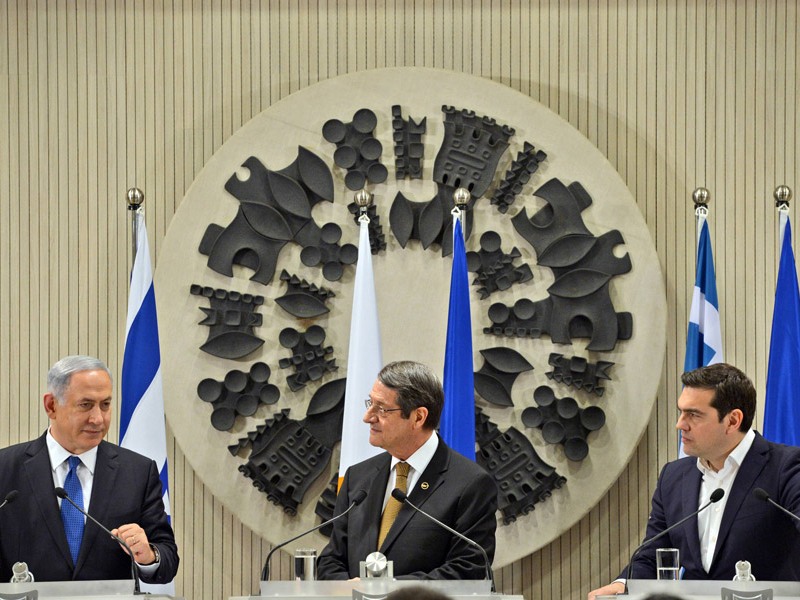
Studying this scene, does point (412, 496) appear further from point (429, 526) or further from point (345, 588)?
point (345, 588)

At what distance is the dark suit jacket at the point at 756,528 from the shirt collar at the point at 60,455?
7.01 feet

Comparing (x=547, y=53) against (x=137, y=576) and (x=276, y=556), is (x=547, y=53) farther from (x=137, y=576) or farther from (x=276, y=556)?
(x=137, y=576)

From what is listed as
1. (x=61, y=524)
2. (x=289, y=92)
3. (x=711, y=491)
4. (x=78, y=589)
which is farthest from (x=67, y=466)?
(x=289, y=92)

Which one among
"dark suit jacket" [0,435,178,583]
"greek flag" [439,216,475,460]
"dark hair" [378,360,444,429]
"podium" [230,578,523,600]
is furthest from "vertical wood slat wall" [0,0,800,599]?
"podium" [230,578,523,600]


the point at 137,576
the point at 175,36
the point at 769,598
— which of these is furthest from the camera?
the point at 175,36

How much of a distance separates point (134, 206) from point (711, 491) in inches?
124

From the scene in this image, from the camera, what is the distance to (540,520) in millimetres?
5711

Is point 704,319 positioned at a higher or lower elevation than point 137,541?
higher

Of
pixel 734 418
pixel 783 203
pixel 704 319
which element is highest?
pixel 783 203

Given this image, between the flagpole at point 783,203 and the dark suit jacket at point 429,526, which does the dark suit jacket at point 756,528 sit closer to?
the dark suit jacket at point 429,526

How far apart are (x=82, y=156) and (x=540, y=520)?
3.11 m

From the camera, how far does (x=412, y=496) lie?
4297 mm

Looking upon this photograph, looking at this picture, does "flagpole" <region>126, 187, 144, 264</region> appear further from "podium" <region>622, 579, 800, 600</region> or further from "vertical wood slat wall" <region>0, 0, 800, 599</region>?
"podium" <region>622, 579, 800, 600</region>

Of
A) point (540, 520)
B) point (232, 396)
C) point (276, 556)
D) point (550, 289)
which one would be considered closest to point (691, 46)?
point (550, 289)
